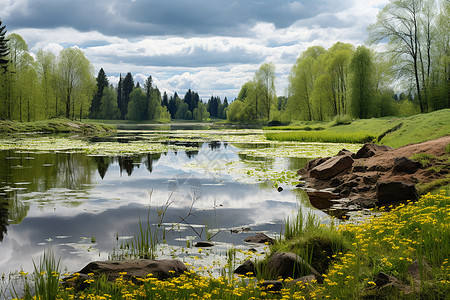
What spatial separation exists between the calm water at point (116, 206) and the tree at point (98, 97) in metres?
108

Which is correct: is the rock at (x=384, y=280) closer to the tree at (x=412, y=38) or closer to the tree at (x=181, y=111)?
the tree at (x=412, y=38)

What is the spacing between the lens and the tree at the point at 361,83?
5053cm

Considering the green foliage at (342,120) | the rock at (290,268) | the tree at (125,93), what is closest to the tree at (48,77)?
the green foliage at (342,120)

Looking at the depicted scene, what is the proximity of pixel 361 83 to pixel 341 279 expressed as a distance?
50.1m

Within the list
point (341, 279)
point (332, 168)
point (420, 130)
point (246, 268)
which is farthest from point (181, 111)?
point (341, 279)

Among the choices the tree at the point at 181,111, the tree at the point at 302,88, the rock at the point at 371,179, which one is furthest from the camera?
the tree at the point at 181,111

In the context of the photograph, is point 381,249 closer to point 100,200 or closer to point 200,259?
Result: point 200,259

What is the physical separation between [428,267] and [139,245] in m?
4.42

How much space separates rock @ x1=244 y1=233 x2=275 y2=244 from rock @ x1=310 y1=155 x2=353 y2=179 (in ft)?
23.4

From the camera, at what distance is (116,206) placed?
381 inches

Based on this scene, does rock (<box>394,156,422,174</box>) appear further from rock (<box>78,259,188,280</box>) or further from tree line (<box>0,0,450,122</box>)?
tree line (<box>0,0,450,122</box>)

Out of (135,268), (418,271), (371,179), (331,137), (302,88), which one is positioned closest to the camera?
(418,271)

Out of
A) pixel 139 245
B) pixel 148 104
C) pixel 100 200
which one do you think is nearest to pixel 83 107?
pixel 148 104

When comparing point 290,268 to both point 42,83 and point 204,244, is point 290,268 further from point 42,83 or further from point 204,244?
point 42,83
